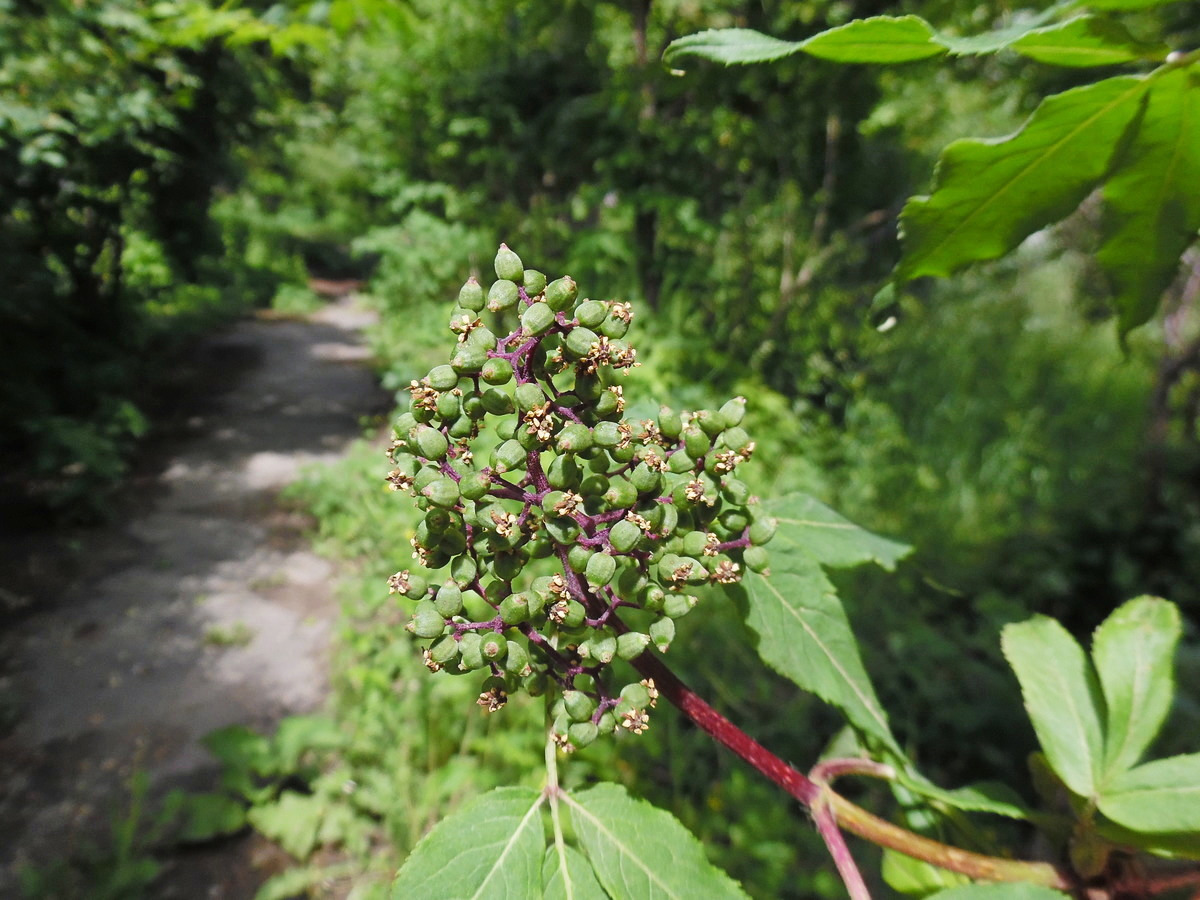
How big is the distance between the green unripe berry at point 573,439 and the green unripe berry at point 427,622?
23 centimetres

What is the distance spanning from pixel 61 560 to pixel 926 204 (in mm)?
6067

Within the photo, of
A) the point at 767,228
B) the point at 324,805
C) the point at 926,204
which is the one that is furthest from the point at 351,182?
the point at 926,204

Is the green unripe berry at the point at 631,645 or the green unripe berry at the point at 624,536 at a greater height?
the green unripe berry at the point at 624,536

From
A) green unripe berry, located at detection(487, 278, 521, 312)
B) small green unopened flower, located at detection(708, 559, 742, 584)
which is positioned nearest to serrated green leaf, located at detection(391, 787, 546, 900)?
small green unopened flower, located at detection(708, 559, 742, 584)

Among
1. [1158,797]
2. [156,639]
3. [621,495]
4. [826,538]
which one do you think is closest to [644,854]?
[621,495]

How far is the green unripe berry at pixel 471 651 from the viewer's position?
722 millimetres

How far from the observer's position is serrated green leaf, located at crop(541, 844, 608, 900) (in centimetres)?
78

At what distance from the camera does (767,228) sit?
655cm

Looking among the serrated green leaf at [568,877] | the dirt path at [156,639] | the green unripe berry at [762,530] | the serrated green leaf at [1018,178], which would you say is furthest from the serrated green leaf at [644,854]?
the dirt path at [156,639]

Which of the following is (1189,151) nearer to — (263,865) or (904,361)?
(263,865)

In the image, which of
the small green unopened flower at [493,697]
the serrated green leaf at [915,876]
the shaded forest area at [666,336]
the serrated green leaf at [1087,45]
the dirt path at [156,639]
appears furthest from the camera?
the dirt path at [156,639]

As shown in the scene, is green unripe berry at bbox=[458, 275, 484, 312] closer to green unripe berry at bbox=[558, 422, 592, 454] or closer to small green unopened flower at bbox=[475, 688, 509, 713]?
green unripe berry at bbox=[558, 422, 592, 454]

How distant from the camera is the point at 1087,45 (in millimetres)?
688

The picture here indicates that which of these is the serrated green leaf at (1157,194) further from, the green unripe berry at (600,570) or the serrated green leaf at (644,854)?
the serrated green leaf at (644,854)
